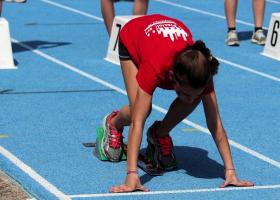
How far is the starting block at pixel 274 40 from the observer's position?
37.9 feet

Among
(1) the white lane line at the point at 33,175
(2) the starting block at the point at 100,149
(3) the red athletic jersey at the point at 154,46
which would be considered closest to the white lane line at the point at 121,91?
(2) the starting block at the point at 100,149

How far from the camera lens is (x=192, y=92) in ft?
18.5

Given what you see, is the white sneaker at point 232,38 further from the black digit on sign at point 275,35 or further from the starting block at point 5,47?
the starting block at point 5,47

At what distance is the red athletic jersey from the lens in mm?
5805

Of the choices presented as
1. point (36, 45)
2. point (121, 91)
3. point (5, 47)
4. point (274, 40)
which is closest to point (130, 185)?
point (121, 91)

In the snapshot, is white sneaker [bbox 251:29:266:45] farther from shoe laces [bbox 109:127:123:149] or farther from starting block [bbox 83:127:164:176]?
shoe laces [bbox 109:127:123:149]

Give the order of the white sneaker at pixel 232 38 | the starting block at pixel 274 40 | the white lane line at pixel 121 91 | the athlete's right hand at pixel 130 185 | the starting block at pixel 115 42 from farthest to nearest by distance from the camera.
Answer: the white sneaker at pixel 232 38, the starting block at pixel 274 40, the starting block at pixel 115 42, the white lane line at pixel 121 91, the athlete's right hand at pixel 130 185

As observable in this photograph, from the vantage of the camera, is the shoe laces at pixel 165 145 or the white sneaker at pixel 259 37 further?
the white sneaker at pixel 259 37

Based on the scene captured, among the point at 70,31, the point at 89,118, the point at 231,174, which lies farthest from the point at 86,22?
the point at 231,174

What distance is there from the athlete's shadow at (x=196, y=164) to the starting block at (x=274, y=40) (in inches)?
176

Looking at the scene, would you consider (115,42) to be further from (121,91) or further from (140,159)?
(140,159)

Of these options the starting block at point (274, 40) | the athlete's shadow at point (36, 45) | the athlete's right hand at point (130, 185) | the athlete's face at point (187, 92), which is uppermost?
the athlete's face at point (187, 92)

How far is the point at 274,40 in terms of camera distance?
11586mm

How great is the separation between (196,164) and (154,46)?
1.36 metres
